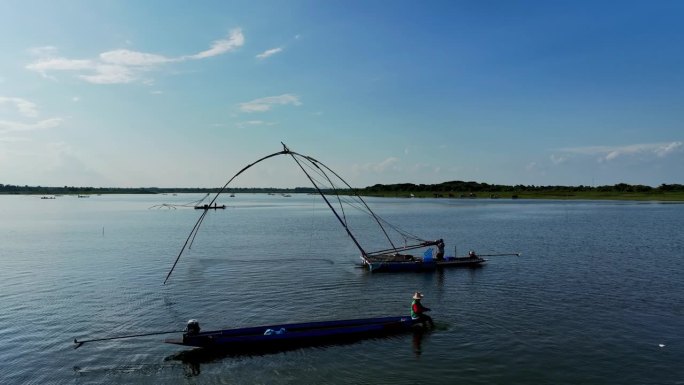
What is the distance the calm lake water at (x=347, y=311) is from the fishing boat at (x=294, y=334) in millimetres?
612

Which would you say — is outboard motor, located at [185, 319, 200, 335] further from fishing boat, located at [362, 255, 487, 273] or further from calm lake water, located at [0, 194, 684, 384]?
fishing boat, located at [362, 255, 487, 273]

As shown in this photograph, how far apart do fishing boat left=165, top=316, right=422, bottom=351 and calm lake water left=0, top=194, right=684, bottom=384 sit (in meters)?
0.61

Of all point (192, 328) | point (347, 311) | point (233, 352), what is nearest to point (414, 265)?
point (347, 311)

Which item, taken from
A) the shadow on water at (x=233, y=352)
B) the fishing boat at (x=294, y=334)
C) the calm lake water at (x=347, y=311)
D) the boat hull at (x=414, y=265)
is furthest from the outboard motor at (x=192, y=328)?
the boat hull at (x=414, y=265)

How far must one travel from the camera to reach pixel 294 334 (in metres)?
17.0

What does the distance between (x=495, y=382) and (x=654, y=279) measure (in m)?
20.3

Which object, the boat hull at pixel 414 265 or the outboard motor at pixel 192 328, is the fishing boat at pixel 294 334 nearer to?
the outboard motor at pixel 192 328

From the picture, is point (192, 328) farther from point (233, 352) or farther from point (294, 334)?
point (294, 334)

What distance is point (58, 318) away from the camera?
20547 millimetres

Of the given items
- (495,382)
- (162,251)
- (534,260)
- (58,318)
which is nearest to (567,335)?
(495,382)

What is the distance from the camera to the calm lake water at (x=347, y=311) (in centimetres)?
1480

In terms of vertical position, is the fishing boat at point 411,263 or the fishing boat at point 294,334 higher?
the fishing boat at point 411,263

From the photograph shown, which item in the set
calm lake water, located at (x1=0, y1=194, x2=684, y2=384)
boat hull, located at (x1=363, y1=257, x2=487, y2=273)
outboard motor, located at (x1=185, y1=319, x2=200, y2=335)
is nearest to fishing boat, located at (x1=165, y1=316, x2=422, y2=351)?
outboard motor, located at (x1=185, y1=319, x2=200, y2=335)

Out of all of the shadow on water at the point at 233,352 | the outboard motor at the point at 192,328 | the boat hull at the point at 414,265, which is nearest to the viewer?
the shadow on water at the point at 233,352
